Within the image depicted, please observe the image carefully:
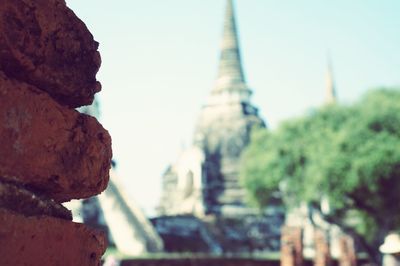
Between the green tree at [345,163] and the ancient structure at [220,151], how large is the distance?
791 cm

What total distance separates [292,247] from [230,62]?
27.4m

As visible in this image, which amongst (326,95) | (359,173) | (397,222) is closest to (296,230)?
(359,173)

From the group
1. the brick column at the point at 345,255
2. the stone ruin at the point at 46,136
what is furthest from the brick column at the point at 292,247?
the stone ruin at the point at 46,136

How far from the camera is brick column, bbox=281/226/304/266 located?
12.9 meters

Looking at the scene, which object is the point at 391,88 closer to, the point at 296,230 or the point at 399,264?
the point at 296,230

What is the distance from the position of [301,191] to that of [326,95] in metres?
22.9

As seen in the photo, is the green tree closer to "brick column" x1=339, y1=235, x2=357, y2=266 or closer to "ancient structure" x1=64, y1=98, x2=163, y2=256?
"brick column" x1=339, y1=235, x2=357, y2=266

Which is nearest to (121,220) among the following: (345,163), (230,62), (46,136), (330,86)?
(345,163)

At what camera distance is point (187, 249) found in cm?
2130

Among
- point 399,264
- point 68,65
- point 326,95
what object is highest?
point 326,95

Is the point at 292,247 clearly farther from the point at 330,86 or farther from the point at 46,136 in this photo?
the point at 330,86

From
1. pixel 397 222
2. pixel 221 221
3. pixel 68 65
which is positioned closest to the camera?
pixel 68 65

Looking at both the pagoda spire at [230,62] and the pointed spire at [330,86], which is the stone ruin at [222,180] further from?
the pointed spire at [330,86]

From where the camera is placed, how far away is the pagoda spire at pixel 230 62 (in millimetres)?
38219
